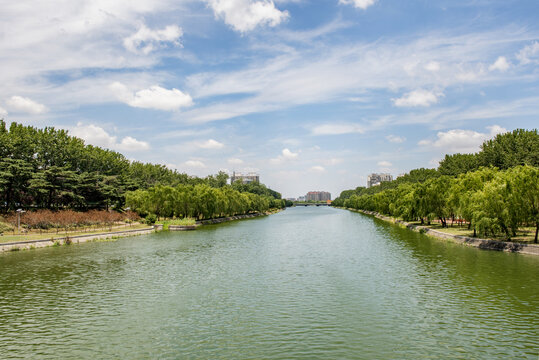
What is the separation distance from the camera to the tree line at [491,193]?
131 ft

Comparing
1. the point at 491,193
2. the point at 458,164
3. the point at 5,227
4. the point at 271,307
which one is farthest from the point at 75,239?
the point at 458,164

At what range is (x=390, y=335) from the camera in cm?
1752

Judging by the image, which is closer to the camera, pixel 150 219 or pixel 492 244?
pixel 492 244

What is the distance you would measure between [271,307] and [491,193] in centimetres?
3262

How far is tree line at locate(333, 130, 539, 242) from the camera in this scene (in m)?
A: 39.8

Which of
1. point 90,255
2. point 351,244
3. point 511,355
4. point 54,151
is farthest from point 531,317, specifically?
point 54,151

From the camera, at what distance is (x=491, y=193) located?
41.6m

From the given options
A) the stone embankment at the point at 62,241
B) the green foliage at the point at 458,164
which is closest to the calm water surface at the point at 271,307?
the stone embankment at the point at 62,241

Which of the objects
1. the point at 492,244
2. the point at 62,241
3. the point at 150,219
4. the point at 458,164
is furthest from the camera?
the point at 458,164

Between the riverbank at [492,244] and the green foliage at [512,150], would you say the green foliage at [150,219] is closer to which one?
the riverbank at [492,244]

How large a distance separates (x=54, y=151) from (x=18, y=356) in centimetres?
7892

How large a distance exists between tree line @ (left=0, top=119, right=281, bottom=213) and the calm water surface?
3349 cm

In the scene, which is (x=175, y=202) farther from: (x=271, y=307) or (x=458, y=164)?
(x=458, y=164)

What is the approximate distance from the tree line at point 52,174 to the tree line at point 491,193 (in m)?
67.6
